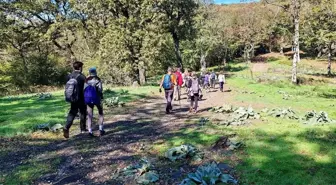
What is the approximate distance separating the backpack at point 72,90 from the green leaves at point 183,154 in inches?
166

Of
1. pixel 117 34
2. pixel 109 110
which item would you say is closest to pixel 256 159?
pixel 109 110

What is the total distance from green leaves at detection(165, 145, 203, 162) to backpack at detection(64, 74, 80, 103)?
4.21 metres

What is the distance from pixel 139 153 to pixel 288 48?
120469 mm

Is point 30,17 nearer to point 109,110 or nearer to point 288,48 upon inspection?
point 109,110

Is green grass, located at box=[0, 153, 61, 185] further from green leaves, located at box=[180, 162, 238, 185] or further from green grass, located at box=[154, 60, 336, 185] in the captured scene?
green leaves, located at box=[180, 162, 238, 185]

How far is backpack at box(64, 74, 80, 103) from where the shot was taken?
11.6 metres

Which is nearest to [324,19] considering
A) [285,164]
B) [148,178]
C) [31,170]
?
[285,164]

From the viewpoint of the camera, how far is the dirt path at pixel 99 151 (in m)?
8.65

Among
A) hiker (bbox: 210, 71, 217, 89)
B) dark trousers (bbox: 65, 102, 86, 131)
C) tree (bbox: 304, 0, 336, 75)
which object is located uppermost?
tree (bbox: 304, 0, 336, 75)

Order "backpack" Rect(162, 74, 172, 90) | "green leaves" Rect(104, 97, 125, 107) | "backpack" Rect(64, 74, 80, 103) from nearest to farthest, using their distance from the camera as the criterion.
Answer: "backpack" Rect(64, 74, 80, 103) < "backpack" Rect(162, 74, 172, 90) < "green leaves" Rect(104, 97, 125, 107)

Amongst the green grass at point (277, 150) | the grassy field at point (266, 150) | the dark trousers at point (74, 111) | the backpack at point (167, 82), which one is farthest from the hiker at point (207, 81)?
the dark trousers at point (74, 111)

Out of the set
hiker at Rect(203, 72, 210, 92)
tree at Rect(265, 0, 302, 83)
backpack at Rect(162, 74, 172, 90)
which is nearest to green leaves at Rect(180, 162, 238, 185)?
backpack at Rect(162, 74, 172, 90)

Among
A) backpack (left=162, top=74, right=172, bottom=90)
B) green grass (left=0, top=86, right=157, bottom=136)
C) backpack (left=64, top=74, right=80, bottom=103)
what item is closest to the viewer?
backpack (left=64, top=74, right=80, bottom=103)

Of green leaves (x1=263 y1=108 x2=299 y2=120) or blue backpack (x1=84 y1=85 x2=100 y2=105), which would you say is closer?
blue backpack (x1=84 y1=85 x2=100 y2=105)
